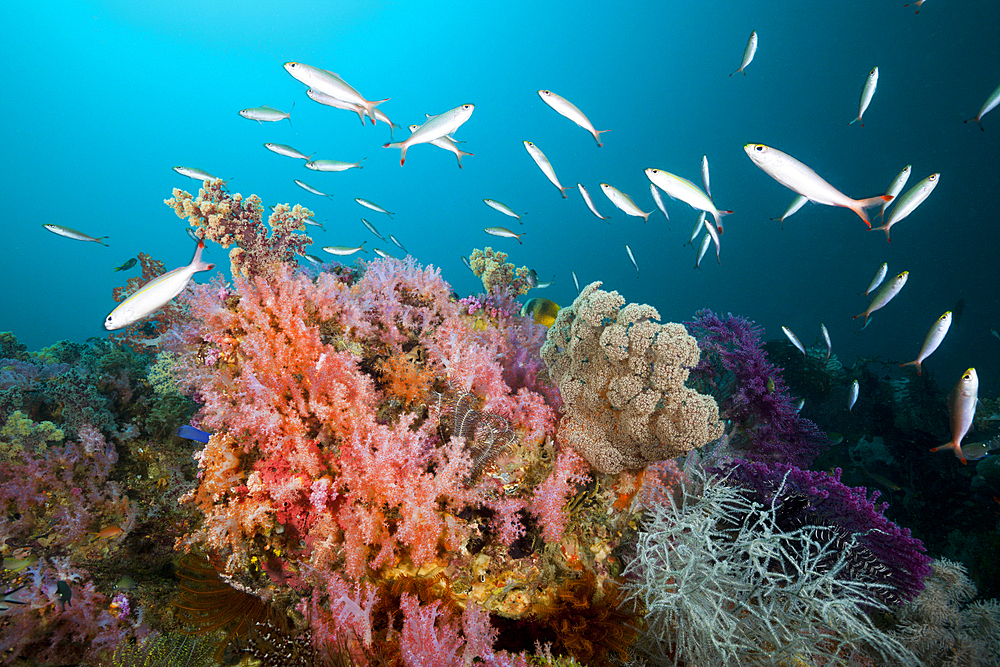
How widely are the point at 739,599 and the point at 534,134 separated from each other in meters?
114

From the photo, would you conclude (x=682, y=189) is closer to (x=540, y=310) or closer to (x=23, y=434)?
(x=540, y=310)

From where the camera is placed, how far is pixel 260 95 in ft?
339

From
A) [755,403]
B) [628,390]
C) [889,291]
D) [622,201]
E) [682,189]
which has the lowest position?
[755,403]

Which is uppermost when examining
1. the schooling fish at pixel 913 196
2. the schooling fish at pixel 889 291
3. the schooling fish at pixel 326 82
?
the schooling fish at pixel 326 82

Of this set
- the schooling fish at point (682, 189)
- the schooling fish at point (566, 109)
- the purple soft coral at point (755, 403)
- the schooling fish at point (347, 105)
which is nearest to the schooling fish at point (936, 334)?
the purple soft coral at point (755, 403)

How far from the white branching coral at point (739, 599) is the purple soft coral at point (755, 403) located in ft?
5.30

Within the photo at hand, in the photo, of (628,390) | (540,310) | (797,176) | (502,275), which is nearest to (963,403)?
(797,176)

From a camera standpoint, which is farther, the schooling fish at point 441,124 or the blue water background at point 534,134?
the blue water background at point 534,134

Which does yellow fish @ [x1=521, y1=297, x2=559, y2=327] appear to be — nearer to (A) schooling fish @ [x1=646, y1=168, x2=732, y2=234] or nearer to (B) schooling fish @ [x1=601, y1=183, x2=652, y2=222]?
(B) schooling fish @ [x1=601, y1=183, x2=652, y2=222]

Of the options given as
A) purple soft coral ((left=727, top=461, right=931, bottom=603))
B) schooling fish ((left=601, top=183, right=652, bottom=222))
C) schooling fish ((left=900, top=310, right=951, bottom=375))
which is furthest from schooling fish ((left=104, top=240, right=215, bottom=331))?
schooling fish ((left=900, top=310, right=951, bottom=375))

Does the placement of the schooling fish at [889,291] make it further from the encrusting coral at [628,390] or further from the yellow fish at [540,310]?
the yellow fish at [540,310]

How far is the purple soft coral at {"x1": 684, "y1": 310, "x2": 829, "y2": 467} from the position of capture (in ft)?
14.3

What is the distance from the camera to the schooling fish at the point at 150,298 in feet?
7.12

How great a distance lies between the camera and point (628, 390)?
114 inches
